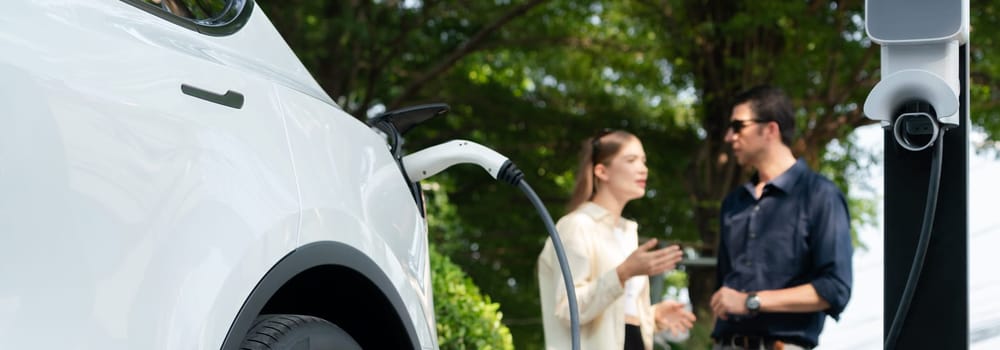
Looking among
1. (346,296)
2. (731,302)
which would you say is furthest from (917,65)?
(731,302)

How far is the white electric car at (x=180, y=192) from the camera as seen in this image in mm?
1442

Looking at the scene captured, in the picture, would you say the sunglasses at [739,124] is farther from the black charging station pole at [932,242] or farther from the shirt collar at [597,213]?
the black charging station pole at [932,242]

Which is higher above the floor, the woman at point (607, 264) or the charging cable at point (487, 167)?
the charging cable at point (487, 167)

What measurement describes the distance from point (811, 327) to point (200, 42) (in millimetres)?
2933

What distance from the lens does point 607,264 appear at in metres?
4.18

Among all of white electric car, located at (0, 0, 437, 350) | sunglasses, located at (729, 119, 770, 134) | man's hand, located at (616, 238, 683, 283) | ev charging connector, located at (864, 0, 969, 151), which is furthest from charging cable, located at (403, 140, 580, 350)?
sunglasses, located at (729, 119, 770, 134)

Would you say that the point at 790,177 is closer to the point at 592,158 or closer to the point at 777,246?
the point at 777,246

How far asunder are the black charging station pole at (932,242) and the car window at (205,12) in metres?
1.40

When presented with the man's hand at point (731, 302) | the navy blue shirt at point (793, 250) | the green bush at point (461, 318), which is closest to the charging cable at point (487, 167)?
the man's hand at point (731, 302)

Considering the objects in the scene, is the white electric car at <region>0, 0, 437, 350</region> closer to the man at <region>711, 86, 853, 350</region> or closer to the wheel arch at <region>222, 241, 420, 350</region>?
the wheel arch at <region>222, 241, 420, 350</region>

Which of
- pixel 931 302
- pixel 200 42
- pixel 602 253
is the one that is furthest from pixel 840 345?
pixel 200 42

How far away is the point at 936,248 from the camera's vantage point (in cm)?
259

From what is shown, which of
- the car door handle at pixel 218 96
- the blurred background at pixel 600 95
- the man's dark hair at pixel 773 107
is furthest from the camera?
the blurred background at pixel 600 95

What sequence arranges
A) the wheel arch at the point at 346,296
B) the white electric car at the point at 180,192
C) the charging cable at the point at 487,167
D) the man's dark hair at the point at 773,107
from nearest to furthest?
the white electric car at the point at 180,192 < the wheel arch at the point at 346,296 < the charging cable at the point at 487,167 < the man's dark hair at the point at 773,107
